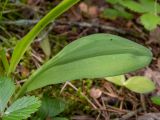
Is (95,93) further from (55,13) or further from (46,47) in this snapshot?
(55,13)

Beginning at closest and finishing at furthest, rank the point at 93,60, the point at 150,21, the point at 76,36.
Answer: the point at 93,60, the point at 150,21, the point at 76,36

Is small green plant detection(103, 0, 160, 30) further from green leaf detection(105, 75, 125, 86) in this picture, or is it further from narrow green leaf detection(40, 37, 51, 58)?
narrow green leaf detection(40, 37, 51, 58)

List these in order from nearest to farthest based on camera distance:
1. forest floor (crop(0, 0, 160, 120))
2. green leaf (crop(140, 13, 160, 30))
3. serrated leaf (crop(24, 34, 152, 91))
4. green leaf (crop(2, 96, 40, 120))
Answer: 1. green leaf (crop(2, 96, 40, 120))
2. serrated leaf (crop(24, 34, 152, 91))
3. forest floor (crop(0, 0, 160, 120))
4. green leaf (crop(140, 13, 160, 30))

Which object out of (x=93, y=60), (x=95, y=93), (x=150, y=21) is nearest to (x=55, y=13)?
(x=93, y=60)

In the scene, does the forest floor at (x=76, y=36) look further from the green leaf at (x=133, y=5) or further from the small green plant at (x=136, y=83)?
the green leaf at (x=133, y=5)

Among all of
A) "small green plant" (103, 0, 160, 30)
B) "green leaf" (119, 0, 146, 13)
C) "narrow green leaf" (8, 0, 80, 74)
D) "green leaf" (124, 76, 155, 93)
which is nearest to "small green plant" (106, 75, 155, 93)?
"green leaf" (124, 76, 155, 93)

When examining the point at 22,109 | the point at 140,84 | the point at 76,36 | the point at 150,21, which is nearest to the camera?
the point at 22,109

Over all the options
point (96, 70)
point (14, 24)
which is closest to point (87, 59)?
point (96, 70)

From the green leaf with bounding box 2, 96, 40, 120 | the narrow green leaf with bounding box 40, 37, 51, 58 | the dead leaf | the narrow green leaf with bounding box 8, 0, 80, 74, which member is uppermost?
the narrow green leaf with bounding box 40, 37, 51, 58
